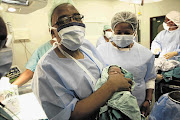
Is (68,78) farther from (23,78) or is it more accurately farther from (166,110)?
(23,78)

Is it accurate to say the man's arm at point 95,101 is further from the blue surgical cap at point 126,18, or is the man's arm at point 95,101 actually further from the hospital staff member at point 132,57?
the blue surgical cap at point 126,18

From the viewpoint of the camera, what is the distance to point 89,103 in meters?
0.69

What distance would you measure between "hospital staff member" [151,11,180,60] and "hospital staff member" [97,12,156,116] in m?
1.03

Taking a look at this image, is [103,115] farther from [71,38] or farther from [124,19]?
[124,19]

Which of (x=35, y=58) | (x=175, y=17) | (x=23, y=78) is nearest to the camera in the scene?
(x=23, y=78)

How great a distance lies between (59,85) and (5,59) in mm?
288

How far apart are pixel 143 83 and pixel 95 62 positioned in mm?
584

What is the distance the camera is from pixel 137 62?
123cm

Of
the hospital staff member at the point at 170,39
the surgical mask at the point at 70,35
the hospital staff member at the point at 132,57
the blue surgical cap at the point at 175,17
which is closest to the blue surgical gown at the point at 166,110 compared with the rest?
the hospital staff member at the point at 132,57

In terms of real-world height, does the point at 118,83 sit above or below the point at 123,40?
below


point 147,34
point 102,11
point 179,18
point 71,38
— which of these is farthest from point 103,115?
point 102,11

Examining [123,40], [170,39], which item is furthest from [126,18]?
[170,39]

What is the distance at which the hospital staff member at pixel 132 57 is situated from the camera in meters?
1.21

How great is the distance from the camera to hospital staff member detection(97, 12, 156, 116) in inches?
47.5
